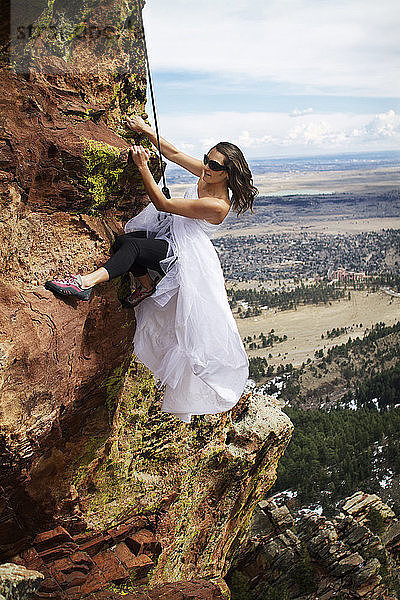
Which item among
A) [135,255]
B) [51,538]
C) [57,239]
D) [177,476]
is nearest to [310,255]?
[177,476]

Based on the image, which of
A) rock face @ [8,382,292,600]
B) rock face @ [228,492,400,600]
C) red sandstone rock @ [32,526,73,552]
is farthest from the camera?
rock face @ [228,492,400,600]

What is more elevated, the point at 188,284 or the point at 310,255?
the point at 188,284

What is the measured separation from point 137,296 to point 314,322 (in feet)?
326

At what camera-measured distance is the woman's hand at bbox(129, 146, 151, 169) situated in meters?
5.74

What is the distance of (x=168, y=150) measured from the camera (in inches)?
255

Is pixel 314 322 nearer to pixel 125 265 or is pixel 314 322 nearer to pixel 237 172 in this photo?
pixel 237 172

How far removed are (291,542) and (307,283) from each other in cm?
11909

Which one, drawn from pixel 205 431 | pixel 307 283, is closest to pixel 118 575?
pixel 205 431

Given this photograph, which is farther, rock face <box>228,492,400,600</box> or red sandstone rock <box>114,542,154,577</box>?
rock face <box>228,492,400,600</box>

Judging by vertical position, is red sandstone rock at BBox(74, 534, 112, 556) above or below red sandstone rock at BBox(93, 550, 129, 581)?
above

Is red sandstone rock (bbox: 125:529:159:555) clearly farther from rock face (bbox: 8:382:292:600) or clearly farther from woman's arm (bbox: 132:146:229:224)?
woman's arm (bbox: 132:146:229:224)

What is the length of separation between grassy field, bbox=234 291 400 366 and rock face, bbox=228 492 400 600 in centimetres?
6143

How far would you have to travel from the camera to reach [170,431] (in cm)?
815

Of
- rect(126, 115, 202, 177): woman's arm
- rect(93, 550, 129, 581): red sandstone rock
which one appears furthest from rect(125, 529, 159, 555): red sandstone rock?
rect(126, 115, 202, 177): woman's arm
